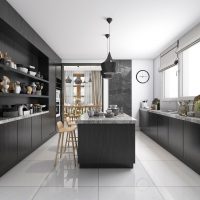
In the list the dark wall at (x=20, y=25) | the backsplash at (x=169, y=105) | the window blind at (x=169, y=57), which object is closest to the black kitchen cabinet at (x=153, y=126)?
the backsplash at (x=169, y=105)

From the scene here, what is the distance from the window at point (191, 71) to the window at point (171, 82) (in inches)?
39.0

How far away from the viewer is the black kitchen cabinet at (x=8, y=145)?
3.08m

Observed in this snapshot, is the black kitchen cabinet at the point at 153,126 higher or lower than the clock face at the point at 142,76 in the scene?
lower

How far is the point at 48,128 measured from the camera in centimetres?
601

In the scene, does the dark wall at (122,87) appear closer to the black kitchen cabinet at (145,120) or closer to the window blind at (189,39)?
the black kitchen cabinet at (145,120)

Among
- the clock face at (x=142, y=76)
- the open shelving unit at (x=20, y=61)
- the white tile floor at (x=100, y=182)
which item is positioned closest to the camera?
the white tile floor at (x=100, y=182)

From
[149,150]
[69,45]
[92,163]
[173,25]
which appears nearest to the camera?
[92,163]

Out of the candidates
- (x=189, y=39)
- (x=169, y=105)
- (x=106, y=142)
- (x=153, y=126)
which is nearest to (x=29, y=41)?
(x=106, y=142)

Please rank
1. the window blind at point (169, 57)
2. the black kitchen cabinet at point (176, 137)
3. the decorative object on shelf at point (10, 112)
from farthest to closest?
the window blind at point (169, 57)
the black kitchen cabinet at point (176, 137)
the decorative object on shelf at point (10, 112)

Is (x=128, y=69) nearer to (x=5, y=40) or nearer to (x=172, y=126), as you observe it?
(x=172, y=126)

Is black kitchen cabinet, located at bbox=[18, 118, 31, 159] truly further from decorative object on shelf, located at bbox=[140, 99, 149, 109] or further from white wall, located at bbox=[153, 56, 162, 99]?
white wall, located at bbox=[153, 56, 162, 99]

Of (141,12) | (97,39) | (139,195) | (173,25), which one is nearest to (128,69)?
(97,39)

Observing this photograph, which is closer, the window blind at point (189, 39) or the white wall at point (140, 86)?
the window blind at point (189, 39)

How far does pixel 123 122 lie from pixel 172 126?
151cm
